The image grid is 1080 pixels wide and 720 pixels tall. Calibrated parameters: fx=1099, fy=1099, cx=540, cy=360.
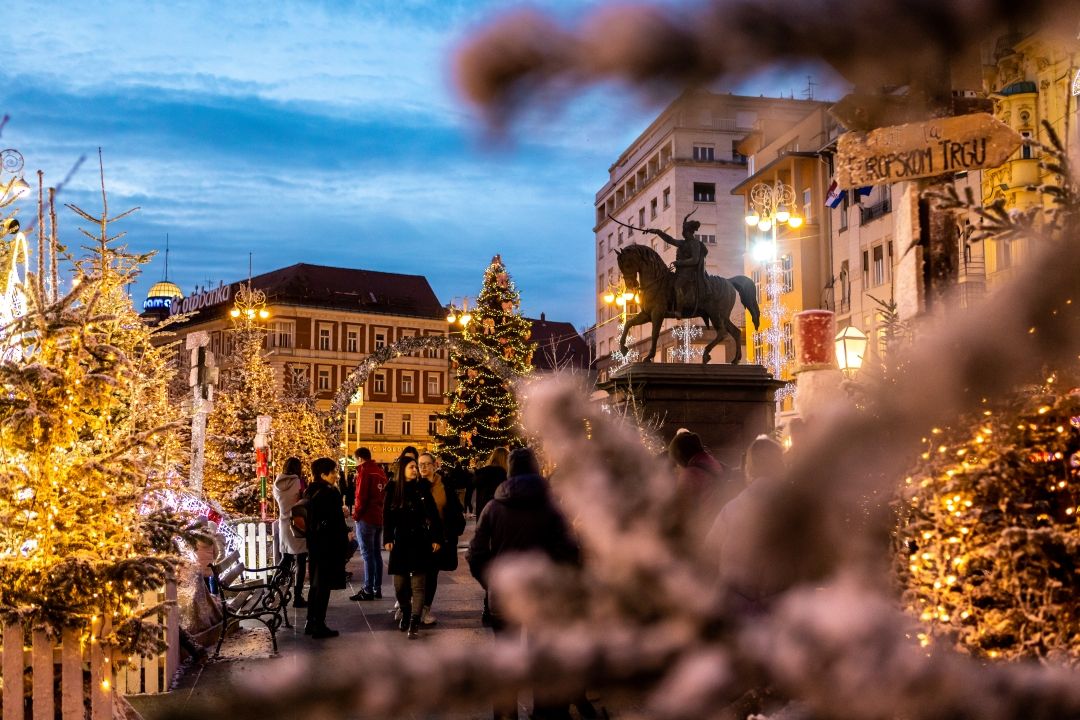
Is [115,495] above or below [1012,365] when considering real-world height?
below

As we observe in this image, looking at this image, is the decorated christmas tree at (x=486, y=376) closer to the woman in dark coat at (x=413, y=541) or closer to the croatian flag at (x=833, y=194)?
the croatian flag at (x=833, y=194)

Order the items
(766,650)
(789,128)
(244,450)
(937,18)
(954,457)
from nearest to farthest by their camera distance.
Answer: (766,650) < (937,18) < (789,128) < (954,457) < (244,450)

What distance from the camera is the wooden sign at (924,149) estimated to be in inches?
96.6

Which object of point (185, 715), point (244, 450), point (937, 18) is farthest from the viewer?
point (244, 450)

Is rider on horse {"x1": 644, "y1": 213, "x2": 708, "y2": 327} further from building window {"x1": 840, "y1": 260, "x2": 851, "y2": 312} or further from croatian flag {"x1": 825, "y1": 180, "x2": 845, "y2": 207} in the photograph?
building window {"x1": 840, "y1": 260, "x2": 851, "y2": 312}

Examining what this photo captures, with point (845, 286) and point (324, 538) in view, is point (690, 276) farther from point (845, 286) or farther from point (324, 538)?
point (845, 286)

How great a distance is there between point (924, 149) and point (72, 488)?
4.87m

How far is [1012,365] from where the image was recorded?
64 centimetres

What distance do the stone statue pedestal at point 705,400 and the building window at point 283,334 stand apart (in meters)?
66.1

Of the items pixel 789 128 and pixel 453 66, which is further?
pixel 789 128

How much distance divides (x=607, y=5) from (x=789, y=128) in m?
0.26

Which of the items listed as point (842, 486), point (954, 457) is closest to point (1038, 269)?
point (842, 486)

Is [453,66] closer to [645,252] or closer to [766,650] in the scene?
[766,650]

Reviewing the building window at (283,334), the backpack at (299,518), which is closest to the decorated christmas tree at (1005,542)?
the backpack at (299,518)
